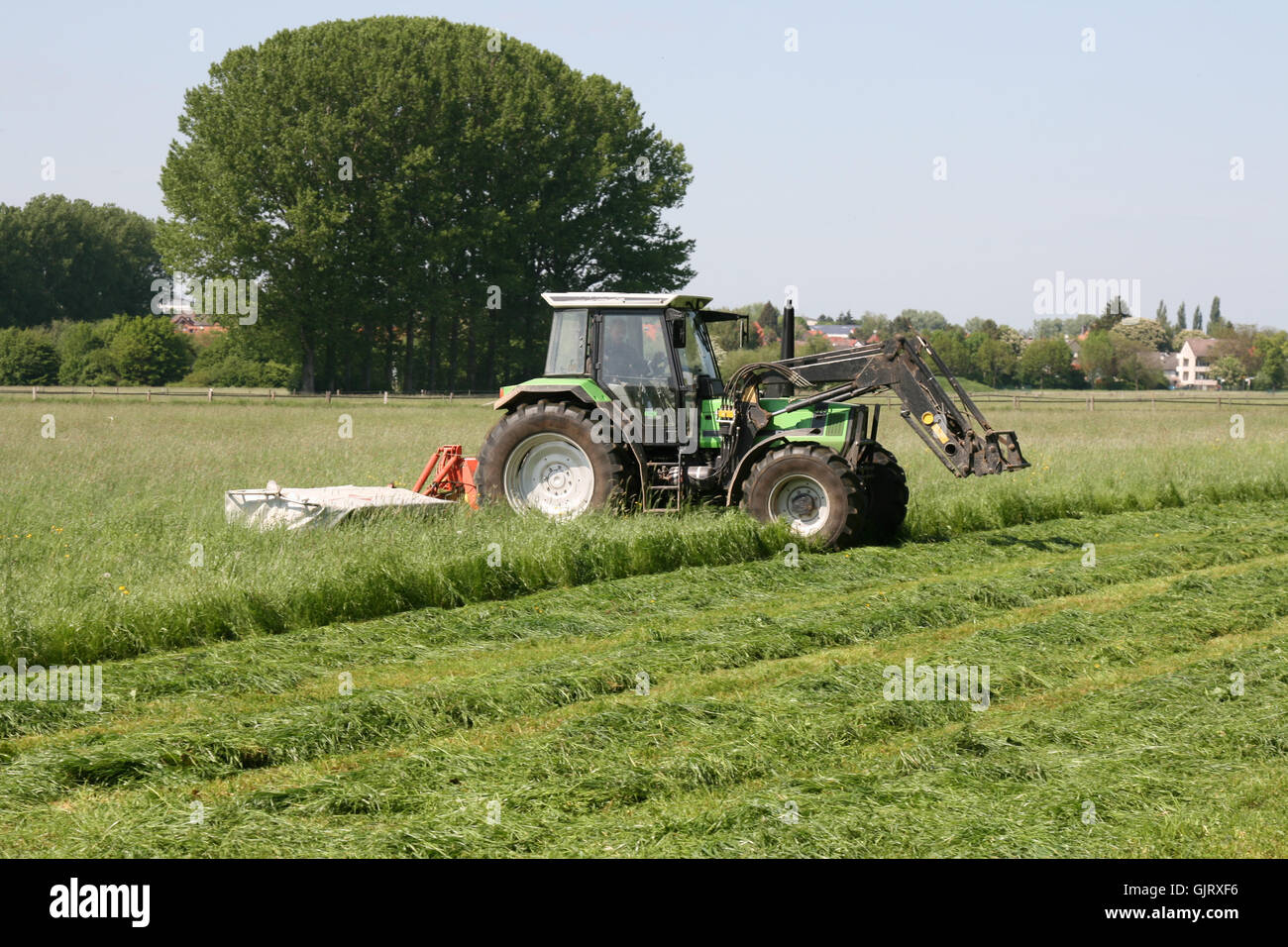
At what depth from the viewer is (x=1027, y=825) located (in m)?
4.55

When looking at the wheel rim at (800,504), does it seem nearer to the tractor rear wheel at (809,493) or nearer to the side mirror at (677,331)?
the tractor rear wheel at (809,493)

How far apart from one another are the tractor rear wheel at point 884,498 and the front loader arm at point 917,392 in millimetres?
488

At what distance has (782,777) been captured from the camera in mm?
5188

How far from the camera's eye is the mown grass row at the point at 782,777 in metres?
4.45

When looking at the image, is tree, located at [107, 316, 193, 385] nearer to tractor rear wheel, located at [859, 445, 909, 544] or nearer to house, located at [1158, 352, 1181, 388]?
tractor rear wheel, located at [859, 445, 909, 544]

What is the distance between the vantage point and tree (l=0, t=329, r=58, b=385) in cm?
5603

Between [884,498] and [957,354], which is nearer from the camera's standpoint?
[884,498]

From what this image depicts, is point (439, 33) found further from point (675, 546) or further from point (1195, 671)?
point (1195, 671)

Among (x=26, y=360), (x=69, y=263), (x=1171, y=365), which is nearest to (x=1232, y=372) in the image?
(x=1171, y=365)

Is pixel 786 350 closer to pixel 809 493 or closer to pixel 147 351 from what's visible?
pixel 809 493

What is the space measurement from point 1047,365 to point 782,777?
3520 inches

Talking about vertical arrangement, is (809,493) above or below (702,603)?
above

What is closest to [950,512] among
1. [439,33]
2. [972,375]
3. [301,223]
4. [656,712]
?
[656,712]

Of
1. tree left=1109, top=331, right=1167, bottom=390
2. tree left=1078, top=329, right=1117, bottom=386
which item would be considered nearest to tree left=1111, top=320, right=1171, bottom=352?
tree left=1109, top=331, right=1167, bottom=390
